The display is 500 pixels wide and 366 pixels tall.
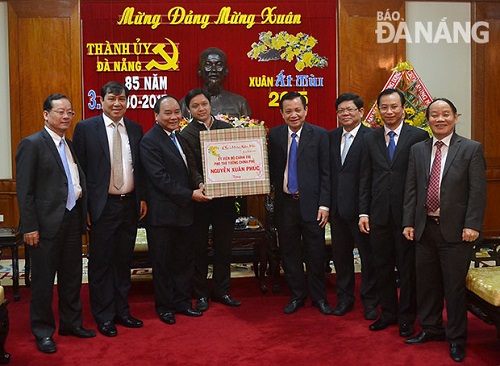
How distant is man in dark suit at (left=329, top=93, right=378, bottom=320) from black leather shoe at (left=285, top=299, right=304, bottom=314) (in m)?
0.25

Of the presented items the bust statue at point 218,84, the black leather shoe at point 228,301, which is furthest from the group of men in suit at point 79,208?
the bust statue at point 218,84

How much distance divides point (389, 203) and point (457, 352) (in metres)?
0.88

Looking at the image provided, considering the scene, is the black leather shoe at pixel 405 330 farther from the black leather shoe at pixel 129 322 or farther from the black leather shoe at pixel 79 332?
the black leather shoe at pixel 79 332

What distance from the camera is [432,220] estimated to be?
10.4 ft

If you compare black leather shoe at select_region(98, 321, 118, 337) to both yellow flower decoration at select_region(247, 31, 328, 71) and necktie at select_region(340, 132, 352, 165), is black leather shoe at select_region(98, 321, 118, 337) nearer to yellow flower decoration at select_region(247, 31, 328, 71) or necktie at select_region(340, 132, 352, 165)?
necktie at select_region(340, 132, 352, 165)

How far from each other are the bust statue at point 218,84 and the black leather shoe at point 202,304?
2527mm

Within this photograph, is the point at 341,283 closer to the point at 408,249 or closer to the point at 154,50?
the point at 408,249

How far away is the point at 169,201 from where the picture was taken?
12.4 ft

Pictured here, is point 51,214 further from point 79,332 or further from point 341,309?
point 341,309

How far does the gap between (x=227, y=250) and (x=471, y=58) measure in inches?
158

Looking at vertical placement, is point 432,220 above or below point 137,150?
below

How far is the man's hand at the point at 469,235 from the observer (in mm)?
3014

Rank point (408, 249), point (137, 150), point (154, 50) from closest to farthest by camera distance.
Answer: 1. point (408, 249)
2. point (137, 150)
3. point (154, 50)

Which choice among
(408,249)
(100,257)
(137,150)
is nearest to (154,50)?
(137,150)
